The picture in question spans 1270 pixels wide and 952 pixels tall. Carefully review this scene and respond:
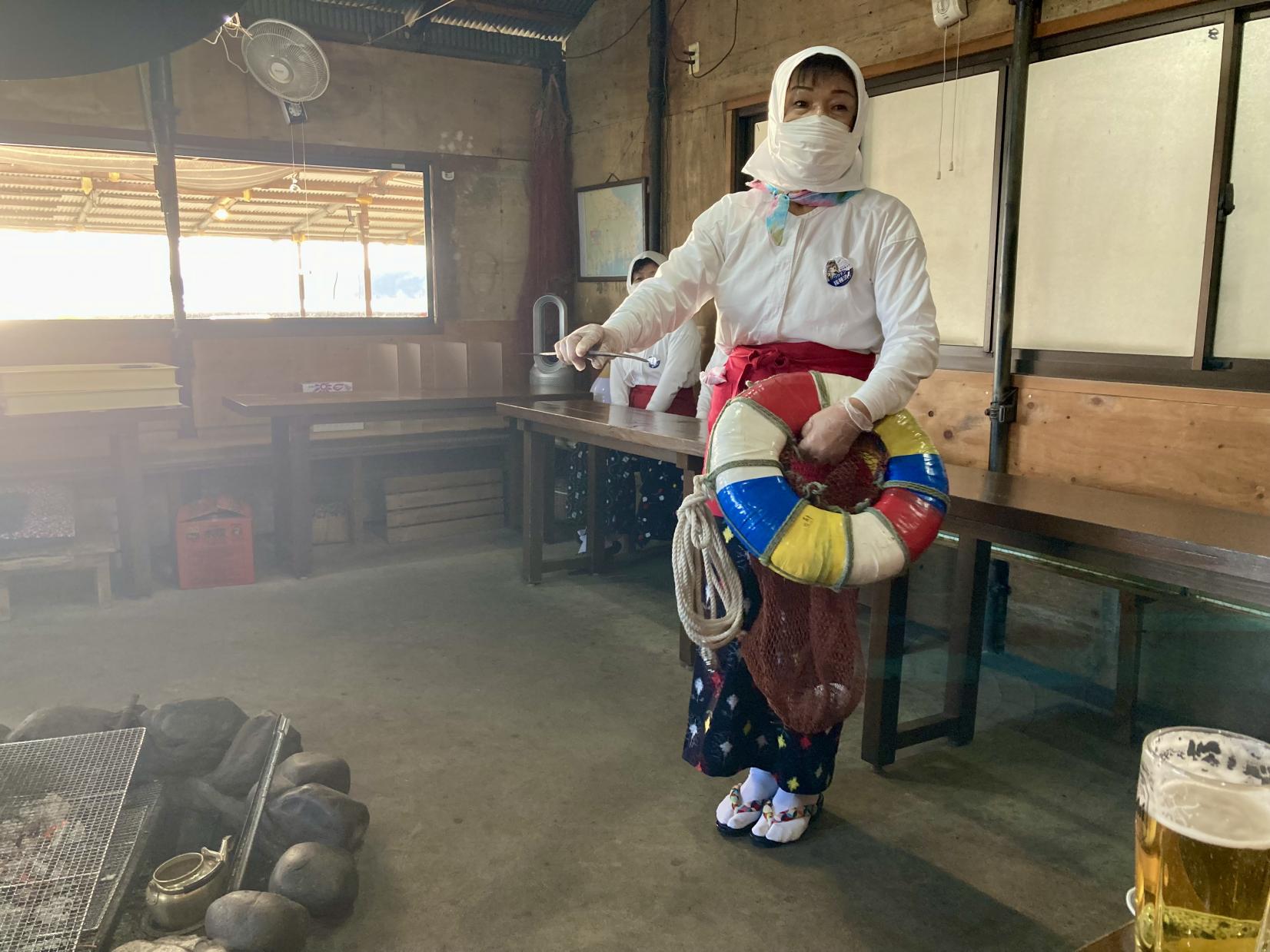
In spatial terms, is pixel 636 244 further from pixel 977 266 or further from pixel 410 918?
pixel 410 918

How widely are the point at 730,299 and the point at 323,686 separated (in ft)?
6.93

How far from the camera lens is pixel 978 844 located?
7.55 ft

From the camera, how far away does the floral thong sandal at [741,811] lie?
2.30 m

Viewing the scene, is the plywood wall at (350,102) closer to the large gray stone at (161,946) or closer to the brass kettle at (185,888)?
the brass kettle at (185,888)

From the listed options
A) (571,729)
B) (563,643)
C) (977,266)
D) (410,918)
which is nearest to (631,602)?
(563,643)

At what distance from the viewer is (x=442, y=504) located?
5508mm

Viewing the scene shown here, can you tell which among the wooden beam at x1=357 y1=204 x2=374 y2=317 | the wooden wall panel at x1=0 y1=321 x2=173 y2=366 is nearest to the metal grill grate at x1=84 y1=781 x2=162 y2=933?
the wooden wall panel at x1=0 y1=321 x2=173 y2=366

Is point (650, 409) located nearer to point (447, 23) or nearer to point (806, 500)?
point (447, 23)

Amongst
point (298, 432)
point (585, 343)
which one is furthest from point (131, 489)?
point (585, 343)

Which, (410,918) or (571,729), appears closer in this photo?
(410,918)

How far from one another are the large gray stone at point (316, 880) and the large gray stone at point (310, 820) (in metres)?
0.10

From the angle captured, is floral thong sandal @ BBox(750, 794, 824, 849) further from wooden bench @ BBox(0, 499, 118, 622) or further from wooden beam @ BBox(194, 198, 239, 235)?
wooden beam @ BBox(194, 198, 239, 235)

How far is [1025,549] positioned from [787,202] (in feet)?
3.38

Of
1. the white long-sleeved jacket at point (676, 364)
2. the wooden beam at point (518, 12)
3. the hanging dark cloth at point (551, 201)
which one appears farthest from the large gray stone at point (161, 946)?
the wooden beam at point (518, 12)
